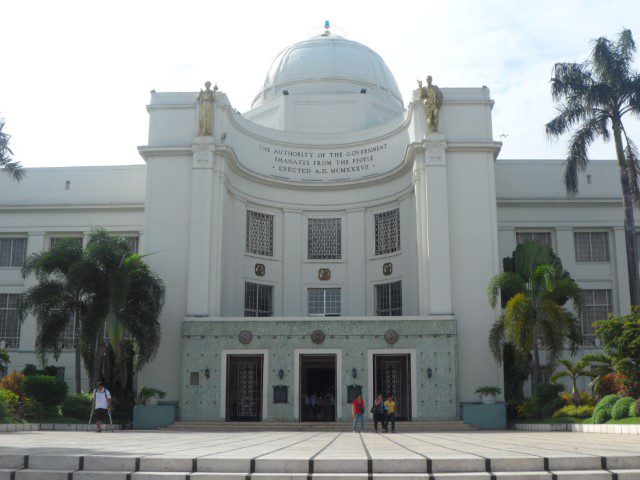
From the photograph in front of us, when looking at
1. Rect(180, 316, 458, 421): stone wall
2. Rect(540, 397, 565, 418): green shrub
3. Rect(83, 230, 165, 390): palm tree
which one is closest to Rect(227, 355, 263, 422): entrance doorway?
Rect(180, 316, 458, 421): stone wall

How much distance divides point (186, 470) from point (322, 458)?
1938 millimetres

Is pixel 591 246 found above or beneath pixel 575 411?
above

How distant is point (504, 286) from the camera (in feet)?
85.3

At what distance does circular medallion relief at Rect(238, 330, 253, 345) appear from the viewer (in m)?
27.4

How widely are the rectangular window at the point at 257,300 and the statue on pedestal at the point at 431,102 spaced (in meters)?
10.3

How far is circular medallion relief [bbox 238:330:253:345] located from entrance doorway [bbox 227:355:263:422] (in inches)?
24.7

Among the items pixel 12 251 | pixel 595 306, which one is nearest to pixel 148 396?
pixel 12 251

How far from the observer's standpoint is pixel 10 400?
2164 cm

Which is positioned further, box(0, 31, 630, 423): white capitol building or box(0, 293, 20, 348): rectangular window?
box(0, 293, 20, 348): rectangular window

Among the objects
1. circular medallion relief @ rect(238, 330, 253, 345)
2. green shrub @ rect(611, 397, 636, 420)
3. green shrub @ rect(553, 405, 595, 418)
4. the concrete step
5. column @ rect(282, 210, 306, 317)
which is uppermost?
column @ rect(282, 210, 306, 317)

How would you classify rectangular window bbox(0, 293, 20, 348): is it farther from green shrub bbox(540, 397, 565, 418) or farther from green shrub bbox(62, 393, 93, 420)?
green shrub bbox(540, 397, 565, 418)

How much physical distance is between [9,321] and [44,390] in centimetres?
1153

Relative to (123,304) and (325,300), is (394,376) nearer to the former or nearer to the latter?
(325,300)

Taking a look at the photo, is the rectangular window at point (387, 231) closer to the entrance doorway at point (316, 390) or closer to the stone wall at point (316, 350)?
the stone wall at point (316, 350)
